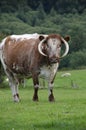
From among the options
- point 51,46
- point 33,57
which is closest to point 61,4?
point 33,57

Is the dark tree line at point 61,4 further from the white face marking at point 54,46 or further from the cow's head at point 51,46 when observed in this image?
the white face marking at point 54,46

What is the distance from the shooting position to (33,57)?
20.6 metres

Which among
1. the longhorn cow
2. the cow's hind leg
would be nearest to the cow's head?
the longhorn cow

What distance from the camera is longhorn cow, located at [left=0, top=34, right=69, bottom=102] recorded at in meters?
20.1

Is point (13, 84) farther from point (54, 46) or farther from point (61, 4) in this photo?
point (61, 4)

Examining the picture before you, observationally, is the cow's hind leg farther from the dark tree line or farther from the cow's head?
the dark tree line

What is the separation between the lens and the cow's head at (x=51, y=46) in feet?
64.8

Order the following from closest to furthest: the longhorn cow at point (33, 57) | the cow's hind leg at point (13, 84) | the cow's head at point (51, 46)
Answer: the cow's head at point (51, 46) → the longhorn cow at point (33, 57) → the cow's hind leg at point (13, 84)

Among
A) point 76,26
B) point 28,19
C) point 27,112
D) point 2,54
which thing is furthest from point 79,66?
point 27,112

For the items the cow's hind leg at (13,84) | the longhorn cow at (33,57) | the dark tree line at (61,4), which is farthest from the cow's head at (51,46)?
the dark tree line at (61,4)

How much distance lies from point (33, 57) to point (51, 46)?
942 mm

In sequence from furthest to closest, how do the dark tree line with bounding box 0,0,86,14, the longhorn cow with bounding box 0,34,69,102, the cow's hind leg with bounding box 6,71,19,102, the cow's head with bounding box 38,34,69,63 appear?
the dark tree line with bounding box 0,0,86,14
the cow's hind leg with bounding box 6,71,19,102
the longhorn cow with bounding box 0,34,69,102
the cow's head with bounding box 38,34,69,63

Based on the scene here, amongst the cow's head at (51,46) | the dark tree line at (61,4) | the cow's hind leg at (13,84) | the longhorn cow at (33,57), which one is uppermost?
the cow's head at (51,46)

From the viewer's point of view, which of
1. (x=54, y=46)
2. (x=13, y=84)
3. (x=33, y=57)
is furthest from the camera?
(x=13, y=84)
